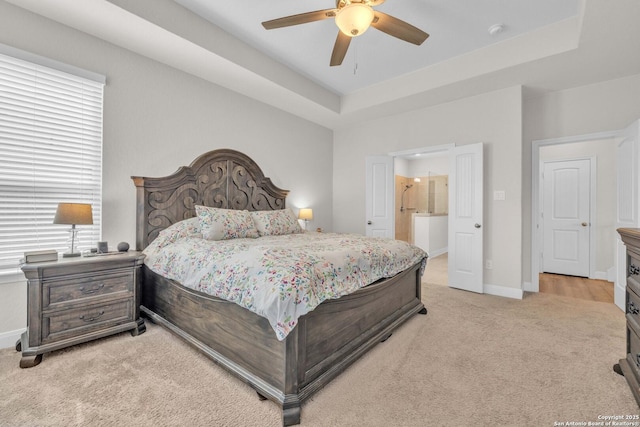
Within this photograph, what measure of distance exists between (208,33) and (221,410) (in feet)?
10.6

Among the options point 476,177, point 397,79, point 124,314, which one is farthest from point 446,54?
point 124,314

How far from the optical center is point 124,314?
2.40m

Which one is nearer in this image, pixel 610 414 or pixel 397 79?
pixel 610 414

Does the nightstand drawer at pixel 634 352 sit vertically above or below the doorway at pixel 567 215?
below

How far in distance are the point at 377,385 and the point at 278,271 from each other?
97 centimetres

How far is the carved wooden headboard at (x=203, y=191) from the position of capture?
2.92 meters

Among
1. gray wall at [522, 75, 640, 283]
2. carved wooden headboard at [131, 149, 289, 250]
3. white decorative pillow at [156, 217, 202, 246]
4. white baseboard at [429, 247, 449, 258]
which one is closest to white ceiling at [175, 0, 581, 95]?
gray wall at [522, 75, 640, 283]

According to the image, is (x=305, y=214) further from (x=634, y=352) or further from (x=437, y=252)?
(x=437, y=252)

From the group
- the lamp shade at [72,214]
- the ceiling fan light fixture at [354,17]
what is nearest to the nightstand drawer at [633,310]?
the ceiling fan light fixture at [354,17]

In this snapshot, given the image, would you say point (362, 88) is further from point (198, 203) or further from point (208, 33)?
point (198, 203)

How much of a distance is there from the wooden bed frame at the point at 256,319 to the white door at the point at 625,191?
2.30 meters

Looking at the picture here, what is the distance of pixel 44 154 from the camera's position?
2418 millimetres

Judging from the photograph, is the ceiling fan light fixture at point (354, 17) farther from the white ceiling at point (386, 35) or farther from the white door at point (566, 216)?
the white door at point (566, 216)

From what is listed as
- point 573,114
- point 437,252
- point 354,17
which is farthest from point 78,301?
point 437,252
